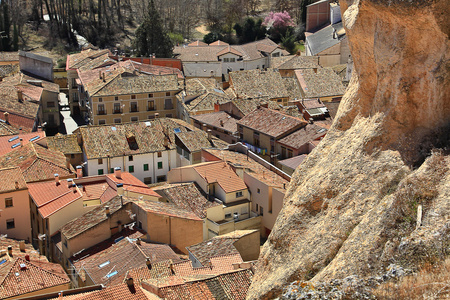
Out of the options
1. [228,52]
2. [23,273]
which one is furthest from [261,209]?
[228,52]

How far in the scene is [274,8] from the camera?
97188 millimetres

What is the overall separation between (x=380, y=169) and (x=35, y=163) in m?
28.4

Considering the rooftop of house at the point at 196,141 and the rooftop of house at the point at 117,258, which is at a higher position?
the rooftop of house at the point at 196,141

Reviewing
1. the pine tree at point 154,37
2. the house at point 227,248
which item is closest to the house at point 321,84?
the pine tree at point 154,37

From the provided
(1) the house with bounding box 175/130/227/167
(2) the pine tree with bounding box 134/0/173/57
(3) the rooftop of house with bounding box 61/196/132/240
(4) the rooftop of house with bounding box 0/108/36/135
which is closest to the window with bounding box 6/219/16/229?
(3) the rooftop of house with bounding box 61/196/132/240

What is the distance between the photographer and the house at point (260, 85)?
56.2 m

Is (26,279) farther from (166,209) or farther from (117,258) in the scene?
(166,209)

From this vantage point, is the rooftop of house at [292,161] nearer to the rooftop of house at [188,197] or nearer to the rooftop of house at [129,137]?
the rooftop of house at [188,197]

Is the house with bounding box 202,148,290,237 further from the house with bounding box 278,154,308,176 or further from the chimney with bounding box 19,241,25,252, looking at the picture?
the chimney with bounding box 19,241,25,252

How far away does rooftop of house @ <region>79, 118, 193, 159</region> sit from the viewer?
40781 millimetres

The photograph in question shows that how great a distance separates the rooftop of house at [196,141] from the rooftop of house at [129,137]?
158 cm

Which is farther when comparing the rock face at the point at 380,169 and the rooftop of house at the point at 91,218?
the rooftop of house at the point at 91,218

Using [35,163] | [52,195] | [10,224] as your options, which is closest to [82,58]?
[35,163]

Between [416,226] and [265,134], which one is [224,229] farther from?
[416,226]
